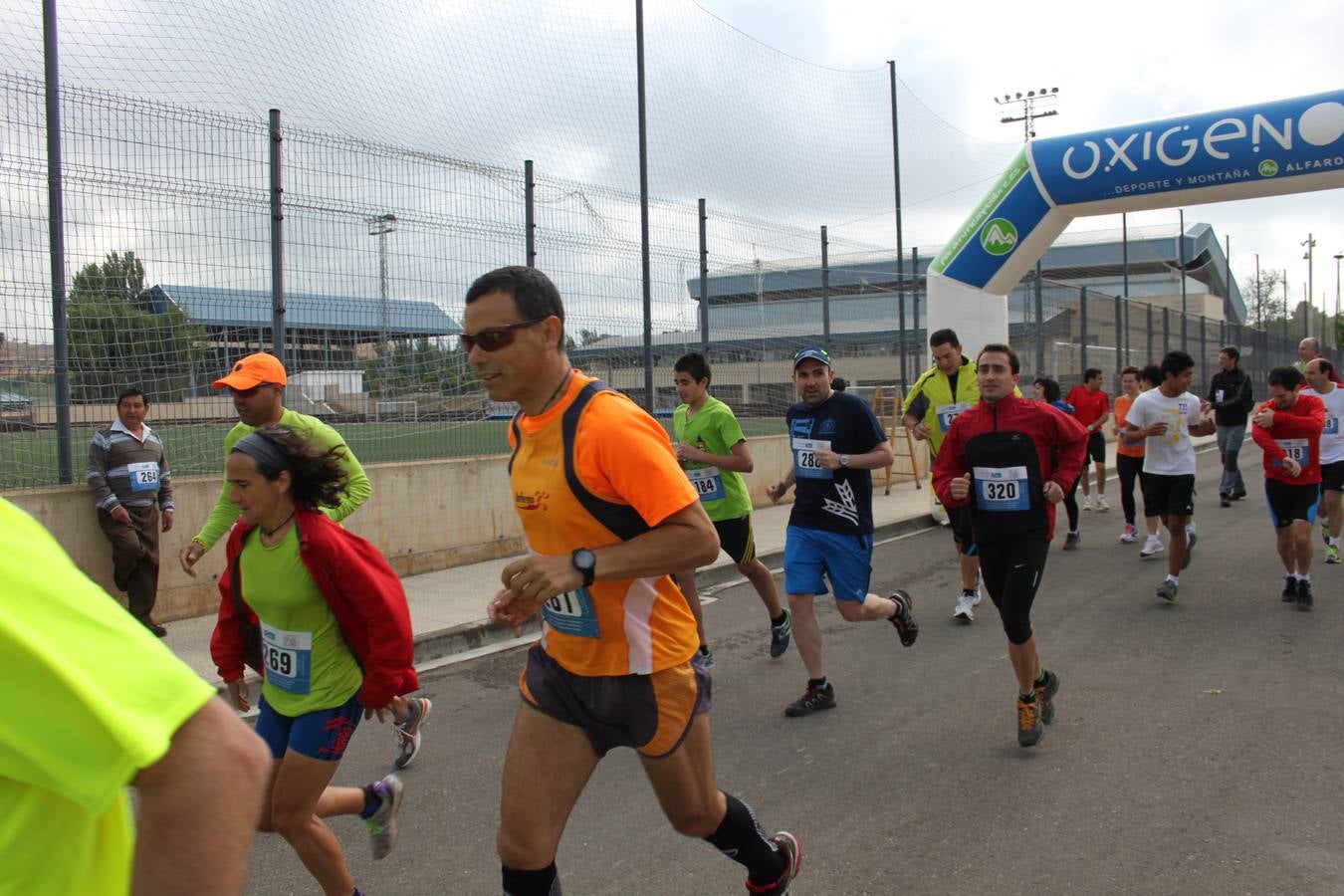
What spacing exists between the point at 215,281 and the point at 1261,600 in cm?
838

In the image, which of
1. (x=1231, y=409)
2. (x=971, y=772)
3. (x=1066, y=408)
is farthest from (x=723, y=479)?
(x=1231, y=409)

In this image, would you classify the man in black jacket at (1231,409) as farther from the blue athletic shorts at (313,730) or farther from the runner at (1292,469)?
the blue athletic shorts at (313,730)

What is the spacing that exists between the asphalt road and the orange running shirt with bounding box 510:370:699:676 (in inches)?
50.6

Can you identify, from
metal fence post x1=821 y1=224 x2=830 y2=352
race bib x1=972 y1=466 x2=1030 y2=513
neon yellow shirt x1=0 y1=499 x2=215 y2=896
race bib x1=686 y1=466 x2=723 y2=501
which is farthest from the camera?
metal fence post x1=821 y1=224 x2=830 y2=352

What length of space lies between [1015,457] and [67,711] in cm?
482

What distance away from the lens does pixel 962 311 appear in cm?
1206

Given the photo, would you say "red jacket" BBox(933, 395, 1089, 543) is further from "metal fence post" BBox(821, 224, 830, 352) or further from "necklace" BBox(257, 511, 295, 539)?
"metal fence post" BBox(821, 224, 830, 352)

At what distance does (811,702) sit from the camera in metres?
5.57

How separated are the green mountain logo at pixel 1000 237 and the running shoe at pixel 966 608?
543cm

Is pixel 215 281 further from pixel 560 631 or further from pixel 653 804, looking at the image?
pixel 560 631

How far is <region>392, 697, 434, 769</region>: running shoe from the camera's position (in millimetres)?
4820

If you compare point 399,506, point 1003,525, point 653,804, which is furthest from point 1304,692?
point 399,506

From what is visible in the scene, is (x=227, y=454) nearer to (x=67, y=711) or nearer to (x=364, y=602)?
(x=364, y=602)

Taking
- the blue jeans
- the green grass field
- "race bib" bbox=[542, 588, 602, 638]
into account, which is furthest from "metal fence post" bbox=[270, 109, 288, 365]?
the blue jeans
